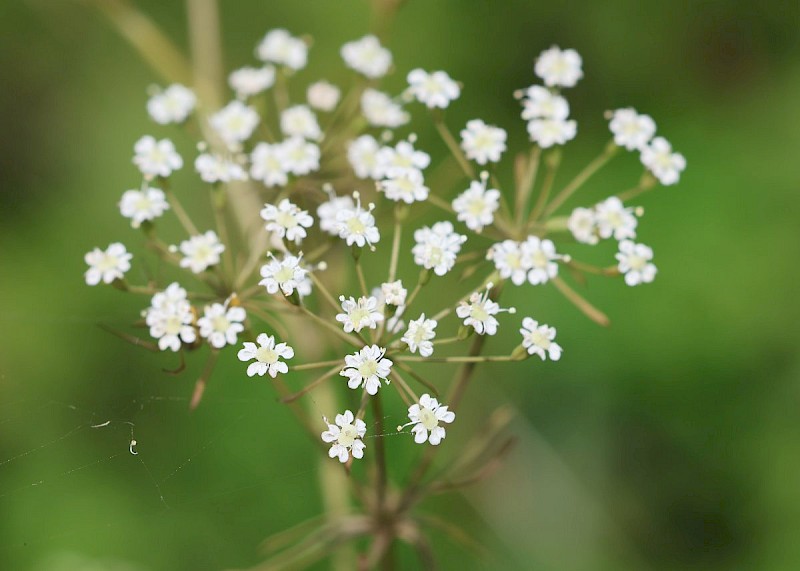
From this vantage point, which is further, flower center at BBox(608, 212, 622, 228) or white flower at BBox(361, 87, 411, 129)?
white flower at BBox(361, 87, 411, 129)

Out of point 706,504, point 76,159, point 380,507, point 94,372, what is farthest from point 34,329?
point 706,504

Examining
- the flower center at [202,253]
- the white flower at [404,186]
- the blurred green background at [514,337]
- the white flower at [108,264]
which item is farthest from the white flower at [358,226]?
the blurred green background at [514,337]

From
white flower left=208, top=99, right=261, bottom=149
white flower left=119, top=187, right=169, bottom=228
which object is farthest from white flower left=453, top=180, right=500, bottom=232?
white flower left=119, top=187, right=169, bottom=228

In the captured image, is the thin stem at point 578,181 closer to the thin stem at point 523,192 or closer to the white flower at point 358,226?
the thin stem at point 523,192

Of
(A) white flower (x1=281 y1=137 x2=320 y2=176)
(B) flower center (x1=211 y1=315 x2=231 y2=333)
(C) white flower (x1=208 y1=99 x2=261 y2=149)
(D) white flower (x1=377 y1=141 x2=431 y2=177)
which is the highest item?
(C) white flower (x1=208 y1=99 x2=261 y2=149)

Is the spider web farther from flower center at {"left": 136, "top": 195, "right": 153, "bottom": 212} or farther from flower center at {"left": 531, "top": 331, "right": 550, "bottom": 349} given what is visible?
flower center at {"left": 531, "top": 331, "right": 550, "bottom": 349}

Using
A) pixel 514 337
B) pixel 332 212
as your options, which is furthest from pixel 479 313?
pixel 514 337

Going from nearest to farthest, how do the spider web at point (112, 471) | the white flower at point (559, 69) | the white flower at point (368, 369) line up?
the white flower at point (368, 369)
the white flower at point (559, 69)
the spider web at point (112, 471)
